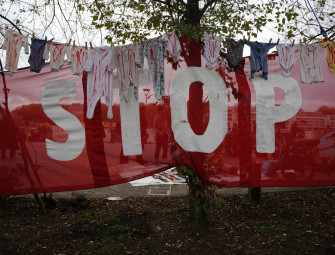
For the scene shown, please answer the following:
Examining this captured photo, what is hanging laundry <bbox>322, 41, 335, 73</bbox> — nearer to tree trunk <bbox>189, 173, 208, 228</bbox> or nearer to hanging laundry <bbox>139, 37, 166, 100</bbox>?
hanging laundry <bbox>139, 37, 166, 100</bbox>

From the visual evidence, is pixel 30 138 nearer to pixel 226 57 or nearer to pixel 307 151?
pixel 226 57

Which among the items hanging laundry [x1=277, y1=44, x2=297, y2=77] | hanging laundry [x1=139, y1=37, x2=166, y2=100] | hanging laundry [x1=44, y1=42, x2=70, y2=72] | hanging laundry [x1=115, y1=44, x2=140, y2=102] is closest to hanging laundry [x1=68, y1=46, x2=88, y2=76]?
hanging laundry [x1=44, y1=42, x2=70, y2=72]

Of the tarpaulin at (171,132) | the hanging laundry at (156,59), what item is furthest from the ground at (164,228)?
the hanging laundry at (156,59)

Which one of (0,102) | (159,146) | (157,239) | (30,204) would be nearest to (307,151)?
(159,146)

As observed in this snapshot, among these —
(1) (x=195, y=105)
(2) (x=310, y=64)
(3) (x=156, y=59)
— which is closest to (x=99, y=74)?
(3) (x=156, y=59)

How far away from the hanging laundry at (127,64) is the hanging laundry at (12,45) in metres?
1.26

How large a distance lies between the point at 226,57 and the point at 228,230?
2937mm

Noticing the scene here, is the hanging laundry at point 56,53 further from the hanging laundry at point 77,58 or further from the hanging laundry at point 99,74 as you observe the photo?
the hanging laundry at point 99,74

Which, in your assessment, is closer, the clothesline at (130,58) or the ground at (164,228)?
the clothesline at (130,58)

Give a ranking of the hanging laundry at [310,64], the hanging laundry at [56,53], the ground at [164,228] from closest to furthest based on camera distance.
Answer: the hanging laundry at [56,53]
the hanging laundry at [310,64]
the ground at [164,228]

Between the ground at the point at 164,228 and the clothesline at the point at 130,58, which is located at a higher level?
the clothesline at the point at 130,58

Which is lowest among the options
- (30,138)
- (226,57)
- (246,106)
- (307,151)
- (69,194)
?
(69,194)

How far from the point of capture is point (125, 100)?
14.4 feet

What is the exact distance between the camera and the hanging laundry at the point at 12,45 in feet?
12.9
